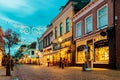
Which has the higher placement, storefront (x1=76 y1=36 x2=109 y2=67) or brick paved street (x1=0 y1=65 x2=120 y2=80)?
storefront (x1=76 y1=36 x2=109 y2=67)

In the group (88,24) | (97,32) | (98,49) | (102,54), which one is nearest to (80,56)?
(88,24)

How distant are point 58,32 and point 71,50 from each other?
14.9m

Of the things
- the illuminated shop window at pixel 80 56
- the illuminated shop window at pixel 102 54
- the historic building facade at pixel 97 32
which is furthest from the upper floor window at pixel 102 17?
the illuminated shop window at pixel 80 56

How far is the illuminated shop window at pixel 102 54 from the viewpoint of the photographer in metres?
35.2

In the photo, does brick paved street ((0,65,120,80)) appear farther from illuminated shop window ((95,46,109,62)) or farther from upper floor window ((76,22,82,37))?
upper floor window ((76,22,82,37))

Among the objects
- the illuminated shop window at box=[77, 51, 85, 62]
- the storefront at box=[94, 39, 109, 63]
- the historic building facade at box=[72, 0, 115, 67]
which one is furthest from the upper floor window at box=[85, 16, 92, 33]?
the illuminated shop window at box=[77, 51, 85, 62]

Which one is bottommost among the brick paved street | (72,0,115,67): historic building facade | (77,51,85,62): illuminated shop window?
the brick paved street

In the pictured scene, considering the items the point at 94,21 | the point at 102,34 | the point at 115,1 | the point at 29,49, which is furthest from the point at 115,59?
the point at 29,49

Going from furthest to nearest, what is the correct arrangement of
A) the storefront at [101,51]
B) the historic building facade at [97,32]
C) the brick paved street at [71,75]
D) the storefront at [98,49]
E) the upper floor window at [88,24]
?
the upper floor window at [88,24]
the storefront at [98,49]
the storefront at [101,51]
the historic building facade at [97,32]
the brick paved street at [71,75]

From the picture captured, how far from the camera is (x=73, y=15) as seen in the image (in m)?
51.4

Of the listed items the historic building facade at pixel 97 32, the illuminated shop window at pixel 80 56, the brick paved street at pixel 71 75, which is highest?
the historic building facade at pixel 97 32

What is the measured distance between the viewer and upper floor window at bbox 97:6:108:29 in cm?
3520

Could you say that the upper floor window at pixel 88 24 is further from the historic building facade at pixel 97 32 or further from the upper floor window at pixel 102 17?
the upper floor window at pixel 102 17

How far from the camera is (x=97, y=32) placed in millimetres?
37906
